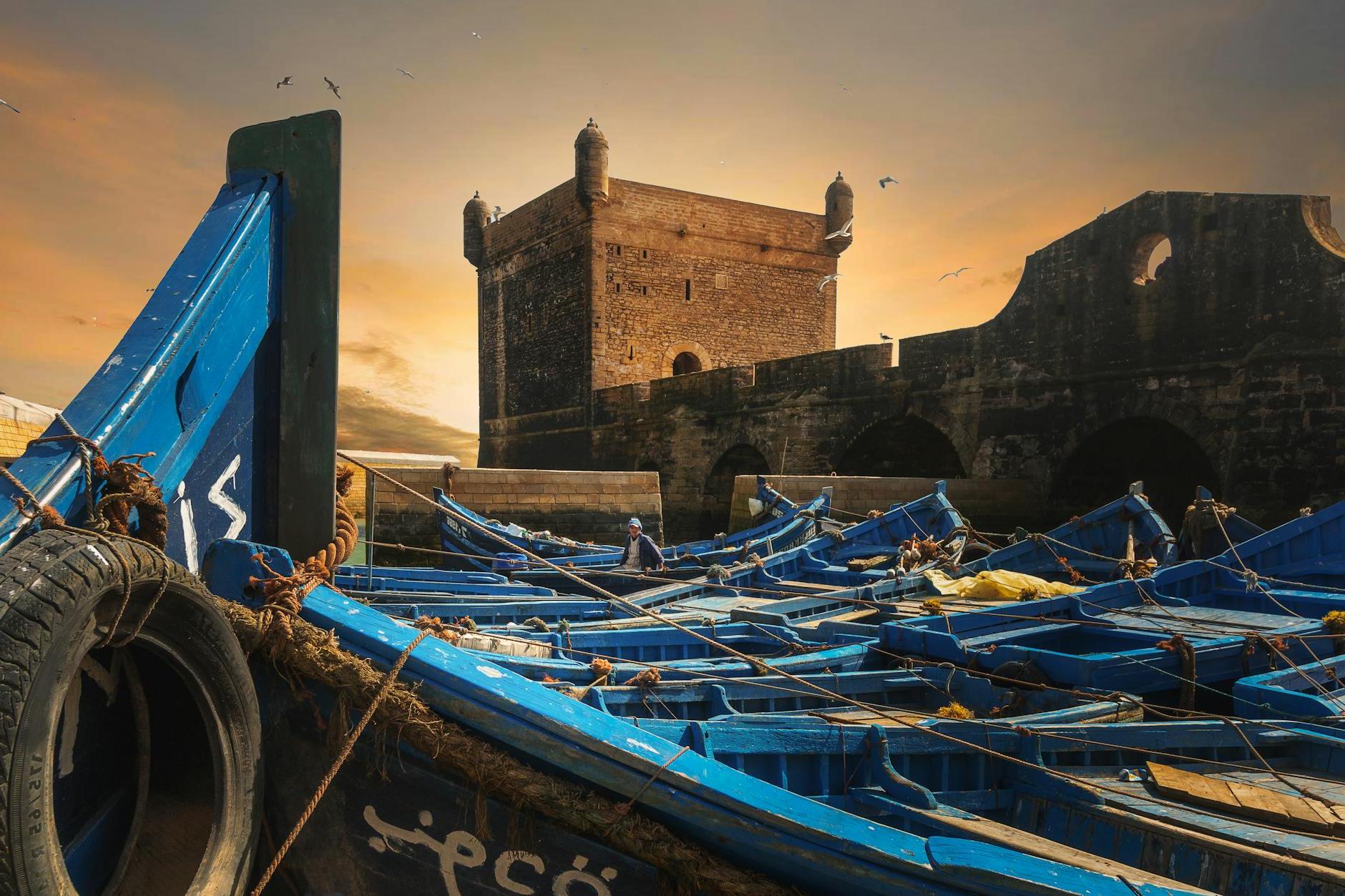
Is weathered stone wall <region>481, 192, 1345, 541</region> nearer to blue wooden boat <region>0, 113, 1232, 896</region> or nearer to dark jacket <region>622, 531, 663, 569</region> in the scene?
dark jacket <region>622, 531, 663, 569</region>

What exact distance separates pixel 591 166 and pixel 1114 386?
15.7 meters

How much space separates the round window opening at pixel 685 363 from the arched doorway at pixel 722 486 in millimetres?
6570

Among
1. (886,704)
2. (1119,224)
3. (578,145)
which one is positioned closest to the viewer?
(886,704)

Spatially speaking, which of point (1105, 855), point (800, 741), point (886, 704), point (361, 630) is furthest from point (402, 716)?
point (886, 704)

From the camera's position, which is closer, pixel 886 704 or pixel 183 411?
pixel 183 411

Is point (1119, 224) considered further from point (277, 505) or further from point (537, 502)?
point (277, 505)

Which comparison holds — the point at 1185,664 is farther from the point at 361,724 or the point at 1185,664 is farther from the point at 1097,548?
the point at 1097,548

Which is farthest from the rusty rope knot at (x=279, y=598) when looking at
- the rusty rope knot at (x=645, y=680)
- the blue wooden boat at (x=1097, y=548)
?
the blue wooden boat at (x=1097, y=548)

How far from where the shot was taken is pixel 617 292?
25734mm

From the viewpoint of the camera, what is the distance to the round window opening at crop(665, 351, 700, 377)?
27547 millimetres

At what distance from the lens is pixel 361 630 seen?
2225 mm

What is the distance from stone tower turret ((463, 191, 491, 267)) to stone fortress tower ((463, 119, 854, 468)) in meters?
0.05

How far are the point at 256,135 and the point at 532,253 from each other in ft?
84.7

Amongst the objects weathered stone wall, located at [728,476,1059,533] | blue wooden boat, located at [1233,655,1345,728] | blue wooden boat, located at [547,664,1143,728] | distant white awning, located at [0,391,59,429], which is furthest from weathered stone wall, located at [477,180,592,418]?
blue wooden boat, located at [1233,655,1345,728]
